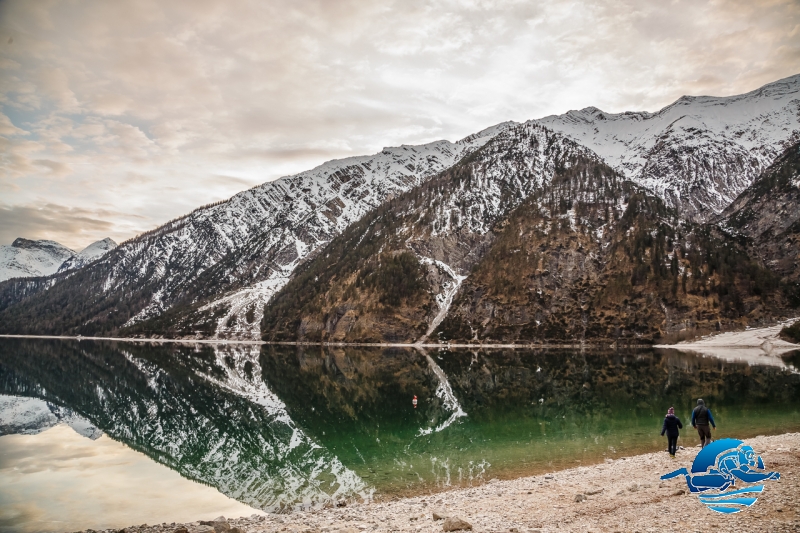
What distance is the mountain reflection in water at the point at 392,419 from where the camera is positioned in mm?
27891

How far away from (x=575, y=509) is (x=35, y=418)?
50603 mm

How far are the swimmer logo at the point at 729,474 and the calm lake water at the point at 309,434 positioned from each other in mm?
12709

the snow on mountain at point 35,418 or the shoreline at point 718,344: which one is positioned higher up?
the snow on mountain at point 35,418

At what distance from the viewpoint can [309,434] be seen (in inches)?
1559

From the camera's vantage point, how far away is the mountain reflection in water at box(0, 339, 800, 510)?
27.9m

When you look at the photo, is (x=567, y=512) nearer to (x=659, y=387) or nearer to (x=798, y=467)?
(x=798, y=467)

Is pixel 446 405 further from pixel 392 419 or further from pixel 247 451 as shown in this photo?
pixel 247 451

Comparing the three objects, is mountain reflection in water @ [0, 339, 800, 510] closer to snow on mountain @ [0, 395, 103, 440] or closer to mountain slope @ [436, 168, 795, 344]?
snow on mountain @ [0, 395, 103, 440]

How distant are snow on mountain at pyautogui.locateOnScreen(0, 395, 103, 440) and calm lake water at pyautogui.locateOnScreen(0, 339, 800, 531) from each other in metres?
0.19

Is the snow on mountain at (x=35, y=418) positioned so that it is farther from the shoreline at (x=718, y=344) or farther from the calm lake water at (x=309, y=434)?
the shoreline at (x=718, y=344)

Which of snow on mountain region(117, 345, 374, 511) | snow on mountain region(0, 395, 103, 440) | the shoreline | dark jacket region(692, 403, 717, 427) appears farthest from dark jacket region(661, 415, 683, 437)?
the shoreline

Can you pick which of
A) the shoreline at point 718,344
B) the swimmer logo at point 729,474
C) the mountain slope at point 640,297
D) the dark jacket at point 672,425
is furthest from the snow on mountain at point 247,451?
the mountain slope at point 640,297

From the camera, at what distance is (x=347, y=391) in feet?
216

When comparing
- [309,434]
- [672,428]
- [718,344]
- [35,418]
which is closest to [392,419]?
[309,434]
